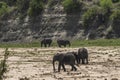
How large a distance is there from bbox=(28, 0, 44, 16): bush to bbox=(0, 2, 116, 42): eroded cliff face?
98cm

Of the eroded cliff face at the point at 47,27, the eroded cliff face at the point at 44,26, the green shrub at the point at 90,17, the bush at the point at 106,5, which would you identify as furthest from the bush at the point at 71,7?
the bush at the point at 106,5

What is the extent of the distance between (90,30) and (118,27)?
491cm

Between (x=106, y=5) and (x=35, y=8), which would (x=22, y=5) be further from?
(x=106, y=5)

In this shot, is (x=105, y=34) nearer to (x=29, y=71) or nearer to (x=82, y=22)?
(x=82, y=22)

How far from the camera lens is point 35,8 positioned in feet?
268

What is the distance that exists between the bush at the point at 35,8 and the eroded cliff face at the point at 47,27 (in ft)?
3.23

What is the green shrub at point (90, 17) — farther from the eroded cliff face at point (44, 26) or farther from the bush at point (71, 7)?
the bush at point (71, 7)

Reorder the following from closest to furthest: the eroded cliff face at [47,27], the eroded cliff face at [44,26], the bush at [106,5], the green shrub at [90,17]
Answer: the eroded cliff face at [47,27]
the green shrub at [90,17]
the bush at [106,5]
the eroded cliff face at [44,26]

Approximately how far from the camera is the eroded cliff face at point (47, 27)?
7188 cm

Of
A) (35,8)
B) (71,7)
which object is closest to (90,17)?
(71,7)

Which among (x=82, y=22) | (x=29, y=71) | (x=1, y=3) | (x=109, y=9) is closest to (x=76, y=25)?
(x=82, y=22)

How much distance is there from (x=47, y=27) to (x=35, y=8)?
6.63m

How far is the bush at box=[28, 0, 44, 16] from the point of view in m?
81.2

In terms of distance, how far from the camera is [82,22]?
7400 cm
